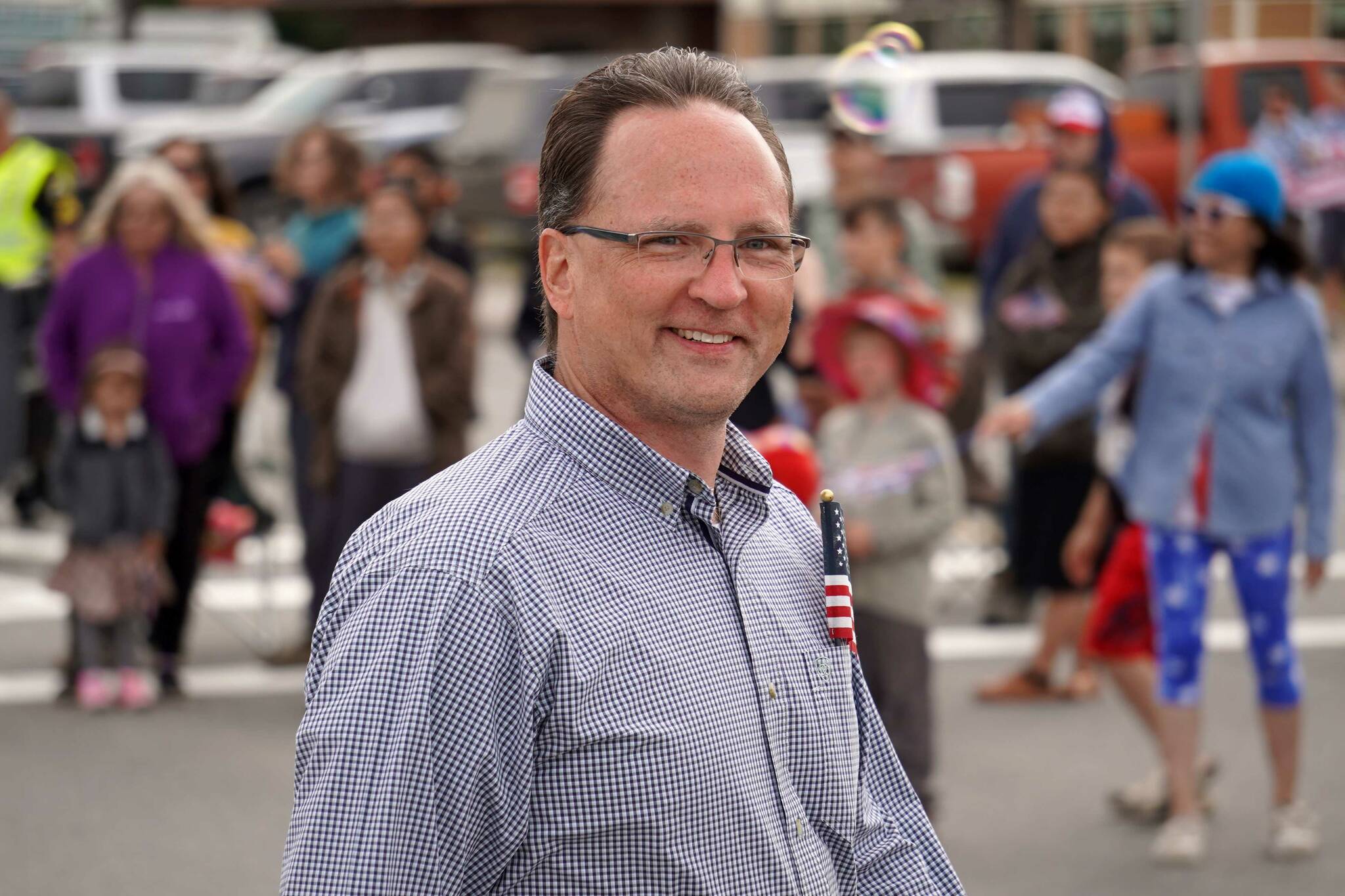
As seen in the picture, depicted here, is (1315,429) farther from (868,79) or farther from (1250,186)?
(868,79)

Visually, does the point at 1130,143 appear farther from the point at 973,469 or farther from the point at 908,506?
the point at 908,506

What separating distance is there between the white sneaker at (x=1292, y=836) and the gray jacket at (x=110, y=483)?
4.15 m

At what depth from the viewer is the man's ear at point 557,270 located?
209 centimetres

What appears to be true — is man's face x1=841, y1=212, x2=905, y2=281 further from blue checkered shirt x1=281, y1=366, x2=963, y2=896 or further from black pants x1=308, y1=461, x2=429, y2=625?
blue checkered shirt x1=281, y1=366, x2=963, y2=896

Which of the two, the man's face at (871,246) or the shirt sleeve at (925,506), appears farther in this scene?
the man's face at (871,246)

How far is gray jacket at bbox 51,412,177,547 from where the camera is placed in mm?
7242

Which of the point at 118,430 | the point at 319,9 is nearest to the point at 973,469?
the point at 118,430

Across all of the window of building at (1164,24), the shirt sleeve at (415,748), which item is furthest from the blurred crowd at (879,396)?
the window of building at (1164,24)

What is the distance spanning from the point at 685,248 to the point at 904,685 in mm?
3377

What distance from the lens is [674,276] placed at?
2002mm

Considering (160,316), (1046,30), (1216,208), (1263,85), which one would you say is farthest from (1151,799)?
(1046,30)

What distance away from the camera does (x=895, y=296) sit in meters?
6.63

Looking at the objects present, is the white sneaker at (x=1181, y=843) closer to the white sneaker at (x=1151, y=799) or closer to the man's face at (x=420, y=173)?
the white sneaker at (x=1151, y=799)

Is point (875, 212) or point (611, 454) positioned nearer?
point (611, 454)
